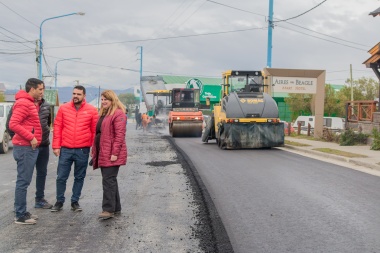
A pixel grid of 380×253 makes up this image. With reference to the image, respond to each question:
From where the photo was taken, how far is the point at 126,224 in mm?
6121

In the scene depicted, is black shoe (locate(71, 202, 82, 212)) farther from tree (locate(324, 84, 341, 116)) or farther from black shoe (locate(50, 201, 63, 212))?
tree (locate(324, 84, 341, 116))

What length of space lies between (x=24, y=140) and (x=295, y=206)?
4173mm

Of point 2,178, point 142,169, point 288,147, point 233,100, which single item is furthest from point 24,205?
point 288,147

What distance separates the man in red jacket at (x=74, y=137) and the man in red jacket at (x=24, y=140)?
0.42m

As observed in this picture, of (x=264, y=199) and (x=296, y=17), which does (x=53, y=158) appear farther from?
(x=296, y=17)

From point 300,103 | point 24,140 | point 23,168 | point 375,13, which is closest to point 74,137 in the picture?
point 24,140

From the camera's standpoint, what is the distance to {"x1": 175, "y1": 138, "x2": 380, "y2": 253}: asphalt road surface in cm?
544

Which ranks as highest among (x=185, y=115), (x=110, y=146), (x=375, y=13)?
(x=375, y=13)

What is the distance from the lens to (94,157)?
6703 mm

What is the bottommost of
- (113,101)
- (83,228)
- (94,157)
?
(83,228)

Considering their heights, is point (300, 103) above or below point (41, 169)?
above

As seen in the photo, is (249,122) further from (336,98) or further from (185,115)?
(336,98)

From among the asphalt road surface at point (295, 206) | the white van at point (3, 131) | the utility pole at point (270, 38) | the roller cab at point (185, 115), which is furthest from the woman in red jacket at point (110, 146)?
the utility pole at point (270, 38)

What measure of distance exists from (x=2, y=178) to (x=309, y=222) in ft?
22.5
